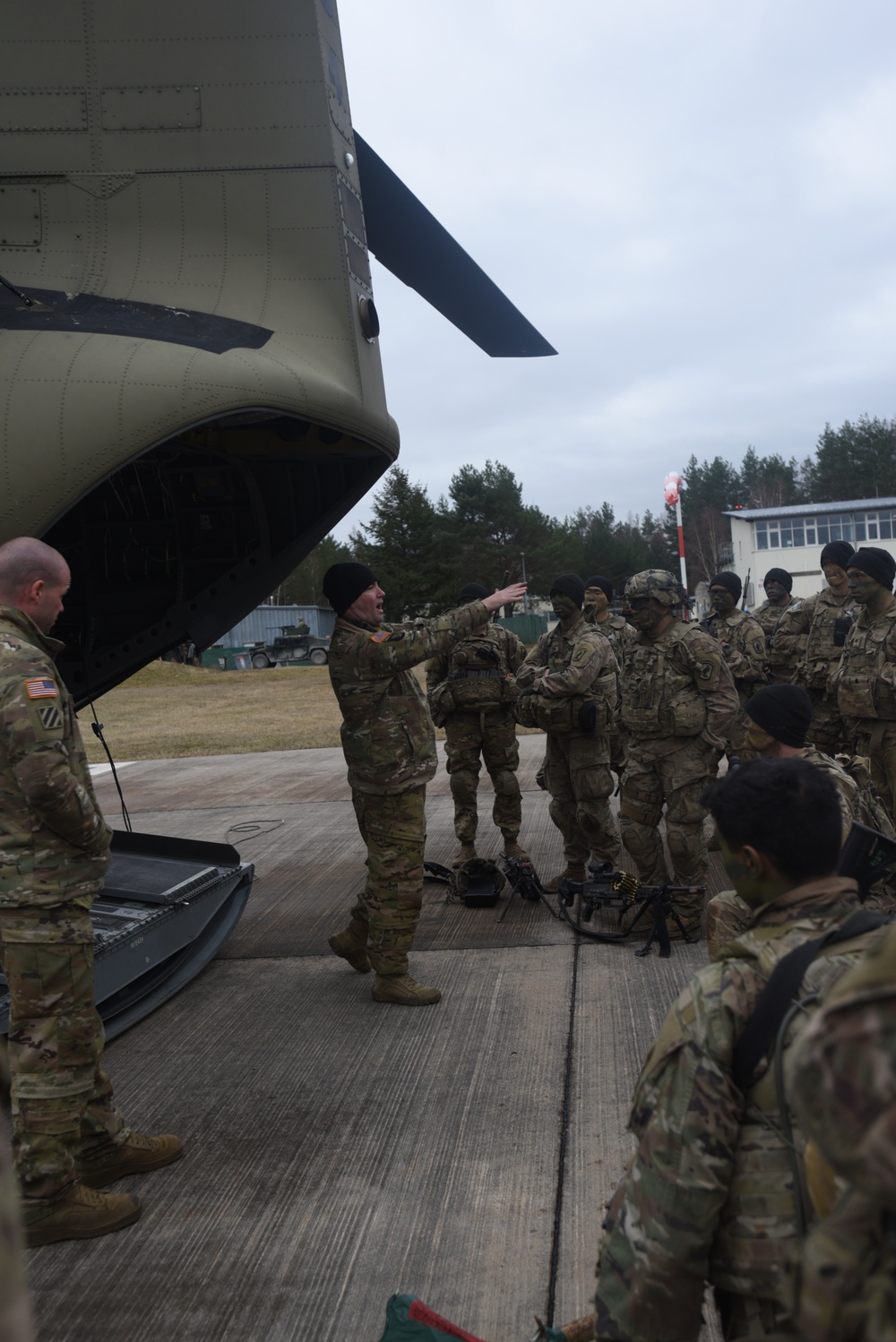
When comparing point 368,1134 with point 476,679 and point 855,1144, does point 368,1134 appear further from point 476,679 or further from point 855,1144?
point 476,679

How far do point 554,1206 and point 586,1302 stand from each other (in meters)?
0.44

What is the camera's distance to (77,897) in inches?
128

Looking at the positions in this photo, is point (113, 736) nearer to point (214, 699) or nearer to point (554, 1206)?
point (214, 699)

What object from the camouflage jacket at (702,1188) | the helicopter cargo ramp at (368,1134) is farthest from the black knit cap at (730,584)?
the camouflage jacket at (702,1188)

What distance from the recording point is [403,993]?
15.9ft

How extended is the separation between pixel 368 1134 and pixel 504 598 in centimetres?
220

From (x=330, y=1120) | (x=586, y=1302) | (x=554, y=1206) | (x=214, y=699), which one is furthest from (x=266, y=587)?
(x=214, y=699)

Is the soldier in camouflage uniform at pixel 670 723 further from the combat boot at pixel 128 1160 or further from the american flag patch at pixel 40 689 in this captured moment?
the american flag patch at pixel 40 689

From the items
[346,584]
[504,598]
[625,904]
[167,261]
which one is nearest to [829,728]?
[625,904]

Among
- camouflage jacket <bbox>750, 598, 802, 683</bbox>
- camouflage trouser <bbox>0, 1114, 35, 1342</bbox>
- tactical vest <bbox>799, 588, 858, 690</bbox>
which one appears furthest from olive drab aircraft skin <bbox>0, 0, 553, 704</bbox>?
camouflage jacket <bbox>750, 598, 802, 683</bbox>

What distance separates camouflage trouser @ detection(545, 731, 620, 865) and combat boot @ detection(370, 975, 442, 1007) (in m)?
1.90

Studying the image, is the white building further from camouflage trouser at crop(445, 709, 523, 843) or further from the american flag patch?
the american flag patch

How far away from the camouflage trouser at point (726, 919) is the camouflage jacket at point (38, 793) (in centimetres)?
186

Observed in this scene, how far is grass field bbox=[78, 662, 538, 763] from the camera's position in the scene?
16547 millimetres
